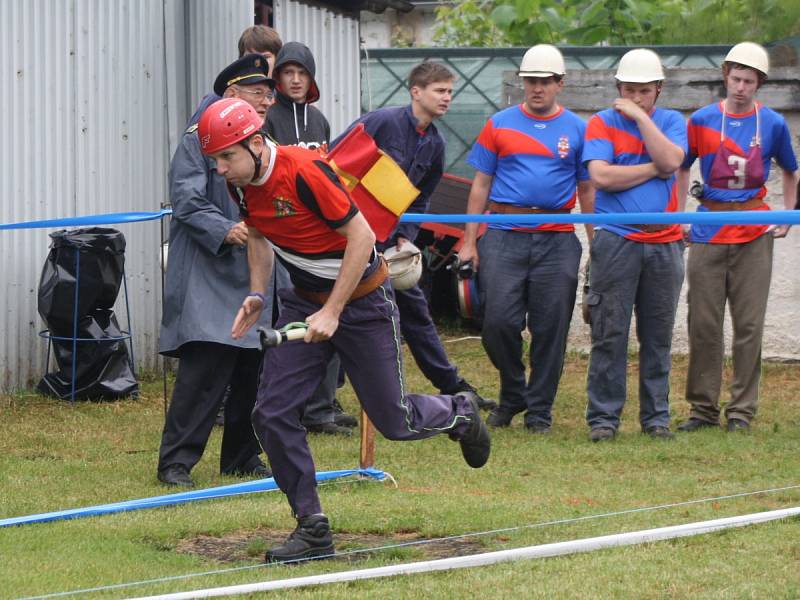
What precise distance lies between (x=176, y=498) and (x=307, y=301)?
54.2 inches

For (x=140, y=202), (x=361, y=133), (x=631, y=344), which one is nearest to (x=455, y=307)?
(x=631, y=344)

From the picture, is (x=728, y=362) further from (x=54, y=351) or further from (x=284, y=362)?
(x=284, y=362)

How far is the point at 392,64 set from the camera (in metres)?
14.4

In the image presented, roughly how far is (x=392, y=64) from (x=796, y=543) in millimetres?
9272

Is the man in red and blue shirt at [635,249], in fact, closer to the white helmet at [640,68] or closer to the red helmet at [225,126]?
the white helmet at [640,68]

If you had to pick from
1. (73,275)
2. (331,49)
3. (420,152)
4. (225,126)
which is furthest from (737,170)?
(331,49)

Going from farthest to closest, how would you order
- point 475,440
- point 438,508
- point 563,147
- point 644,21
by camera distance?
1. point 644,21
2. point 563,147
3. point 438,508
4. point 475,440

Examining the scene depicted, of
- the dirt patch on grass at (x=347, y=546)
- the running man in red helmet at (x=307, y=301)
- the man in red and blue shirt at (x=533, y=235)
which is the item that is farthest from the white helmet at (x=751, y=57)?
the dirt patch on grass at (x=347, y=546)

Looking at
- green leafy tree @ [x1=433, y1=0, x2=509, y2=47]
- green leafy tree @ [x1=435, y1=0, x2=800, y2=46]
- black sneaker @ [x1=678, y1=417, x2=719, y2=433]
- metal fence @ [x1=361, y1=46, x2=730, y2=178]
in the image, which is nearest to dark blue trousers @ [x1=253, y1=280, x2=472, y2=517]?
black sneaker @ [x1=678, y1=417, x2=719, y2=433]

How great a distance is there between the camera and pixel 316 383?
597 cm

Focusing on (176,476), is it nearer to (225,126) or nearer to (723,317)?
(225,126)

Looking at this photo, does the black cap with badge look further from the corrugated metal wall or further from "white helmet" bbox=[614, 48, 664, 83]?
the corrugated metal wall

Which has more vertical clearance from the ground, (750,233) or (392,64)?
(392,64)

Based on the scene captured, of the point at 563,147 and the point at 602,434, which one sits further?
the point at 563,147
